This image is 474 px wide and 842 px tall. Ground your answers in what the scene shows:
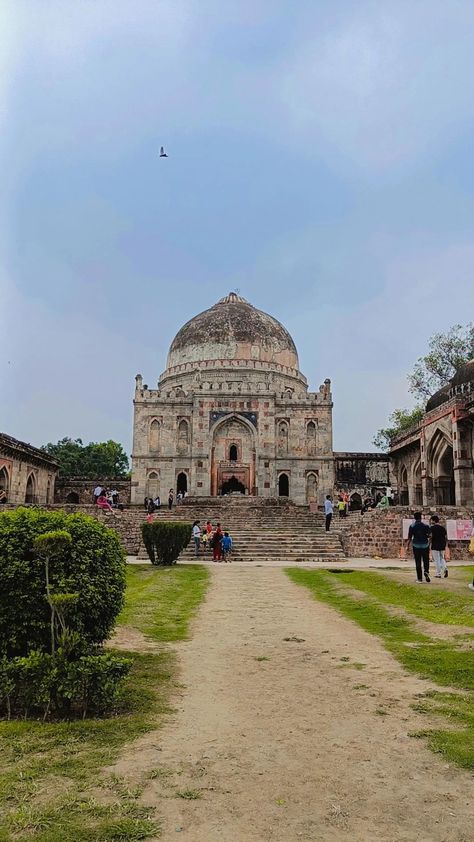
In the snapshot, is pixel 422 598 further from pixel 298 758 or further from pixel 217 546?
pixel 217 546

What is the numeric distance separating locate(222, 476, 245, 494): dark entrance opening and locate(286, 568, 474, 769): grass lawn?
2241 centimetres

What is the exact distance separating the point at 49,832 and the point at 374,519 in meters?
20.0

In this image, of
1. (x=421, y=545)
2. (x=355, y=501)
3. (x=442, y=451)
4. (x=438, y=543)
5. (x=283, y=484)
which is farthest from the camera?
(x=355, y=501)

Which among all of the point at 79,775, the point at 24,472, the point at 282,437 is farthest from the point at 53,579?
the point at 282,437

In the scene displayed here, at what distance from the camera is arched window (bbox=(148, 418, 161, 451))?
37969 millimetres

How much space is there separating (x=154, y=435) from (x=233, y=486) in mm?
5775

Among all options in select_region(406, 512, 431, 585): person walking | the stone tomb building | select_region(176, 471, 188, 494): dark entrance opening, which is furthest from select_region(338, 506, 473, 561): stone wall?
select_region(176, 471, 188, 494): dark entrance opening

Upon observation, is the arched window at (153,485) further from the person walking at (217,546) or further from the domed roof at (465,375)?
the person walking at (217,546)

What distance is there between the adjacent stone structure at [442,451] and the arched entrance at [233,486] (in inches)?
370

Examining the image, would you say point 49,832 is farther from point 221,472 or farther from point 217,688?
point 221,472

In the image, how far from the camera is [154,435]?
38.1 metres

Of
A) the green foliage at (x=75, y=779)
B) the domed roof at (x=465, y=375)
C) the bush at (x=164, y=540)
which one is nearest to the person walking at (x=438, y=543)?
the bush at (x=164, y=540)

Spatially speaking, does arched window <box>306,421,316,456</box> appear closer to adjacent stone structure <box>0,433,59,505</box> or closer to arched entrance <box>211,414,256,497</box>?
arched entrance <box>211,414,256,497</box>

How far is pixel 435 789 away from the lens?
3.57 meters
